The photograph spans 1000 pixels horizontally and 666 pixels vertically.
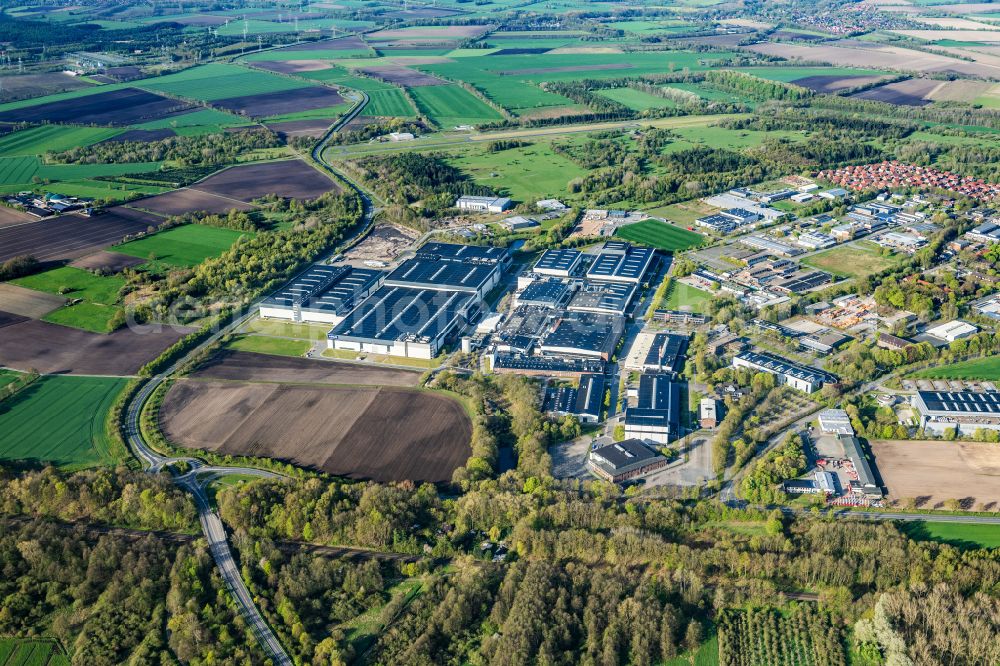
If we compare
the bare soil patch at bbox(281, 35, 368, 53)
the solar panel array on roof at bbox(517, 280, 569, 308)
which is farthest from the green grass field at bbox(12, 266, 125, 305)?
the bare soil patch at bbox(281, 35, 368, 53)

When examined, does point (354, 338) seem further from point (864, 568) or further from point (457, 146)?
point (457, 146)

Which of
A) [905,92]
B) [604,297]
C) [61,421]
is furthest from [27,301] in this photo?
[905,92]

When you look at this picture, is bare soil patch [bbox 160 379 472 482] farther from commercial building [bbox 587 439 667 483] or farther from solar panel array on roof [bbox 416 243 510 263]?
solar panel array on roof [bbox 416 243 510 263]

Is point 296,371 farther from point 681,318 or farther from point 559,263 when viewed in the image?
point 681,318

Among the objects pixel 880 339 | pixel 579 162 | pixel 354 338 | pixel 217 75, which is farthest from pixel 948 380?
pixel 217 75

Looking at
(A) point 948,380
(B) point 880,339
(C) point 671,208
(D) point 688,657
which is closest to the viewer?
(D) point 688,657

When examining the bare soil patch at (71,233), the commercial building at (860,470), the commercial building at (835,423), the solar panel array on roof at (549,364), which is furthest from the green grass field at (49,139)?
the commercial building at (860,470)
